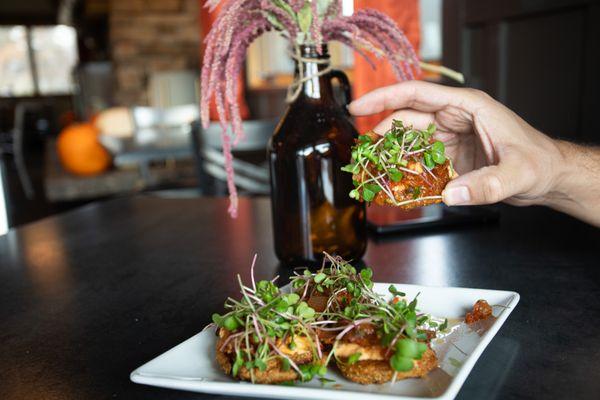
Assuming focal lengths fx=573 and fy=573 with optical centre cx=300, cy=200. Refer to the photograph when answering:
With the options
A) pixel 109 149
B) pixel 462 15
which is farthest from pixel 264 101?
pixel 462 15

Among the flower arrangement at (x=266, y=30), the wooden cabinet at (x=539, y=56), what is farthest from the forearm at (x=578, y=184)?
the wooden cabinet at (x=539, y=56)

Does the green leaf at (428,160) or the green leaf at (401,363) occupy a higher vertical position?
the green leaf at (428,160)

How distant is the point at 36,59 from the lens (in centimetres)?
1305

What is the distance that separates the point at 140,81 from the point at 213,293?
508 centimetres

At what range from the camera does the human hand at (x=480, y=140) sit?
71 cm

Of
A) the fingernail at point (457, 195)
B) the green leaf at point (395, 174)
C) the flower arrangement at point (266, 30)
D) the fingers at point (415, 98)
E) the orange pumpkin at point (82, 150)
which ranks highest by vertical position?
the flower arrangement at point (266, 30)

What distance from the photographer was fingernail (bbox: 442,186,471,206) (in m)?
0.70

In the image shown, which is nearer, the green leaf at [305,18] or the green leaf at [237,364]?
the green leaf at [237,364]

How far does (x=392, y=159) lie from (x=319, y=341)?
0.25 metres

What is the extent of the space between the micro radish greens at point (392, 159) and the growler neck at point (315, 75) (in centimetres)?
18

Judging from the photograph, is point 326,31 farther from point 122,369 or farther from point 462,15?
point 462,15

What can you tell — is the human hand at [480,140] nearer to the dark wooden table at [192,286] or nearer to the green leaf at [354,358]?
the dark wooden table at [192,286]

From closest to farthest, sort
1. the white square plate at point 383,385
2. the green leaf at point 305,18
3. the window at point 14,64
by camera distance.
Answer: the white square plate at point 383,385, the green leaf at point 305,18, the window at point 14,64

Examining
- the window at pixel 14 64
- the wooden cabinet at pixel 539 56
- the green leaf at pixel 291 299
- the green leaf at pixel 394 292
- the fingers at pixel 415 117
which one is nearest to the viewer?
the green leaf at pixel 291 299
